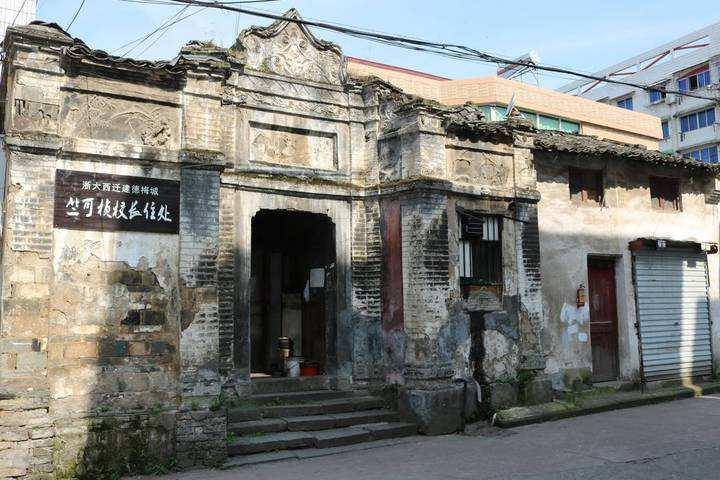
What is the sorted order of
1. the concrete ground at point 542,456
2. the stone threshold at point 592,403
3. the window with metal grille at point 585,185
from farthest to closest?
the window with metal grille at point 585,185
the stone threshold at point 592,403
the concrete ground at point 542,456

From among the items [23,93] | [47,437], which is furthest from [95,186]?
[47,437]

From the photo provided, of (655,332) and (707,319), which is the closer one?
(655,332)

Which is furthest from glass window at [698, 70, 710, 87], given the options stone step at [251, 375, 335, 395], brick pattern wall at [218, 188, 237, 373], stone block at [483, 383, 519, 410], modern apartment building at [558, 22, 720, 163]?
brick pattern wall at [218, 188, 237, 373]

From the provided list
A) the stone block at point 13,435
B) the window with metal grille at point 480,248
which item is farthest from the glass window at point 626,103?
the stone block at point 13,435

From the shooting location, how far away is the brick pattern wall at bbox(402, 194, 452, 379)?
395 inches

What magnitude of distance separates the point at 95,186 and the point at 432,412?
5.90m

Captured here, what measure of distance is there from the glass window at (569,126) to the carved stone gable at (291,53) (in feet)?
48.8

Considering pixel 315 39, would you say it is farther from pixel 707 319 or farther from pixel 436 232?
pixel 707 319

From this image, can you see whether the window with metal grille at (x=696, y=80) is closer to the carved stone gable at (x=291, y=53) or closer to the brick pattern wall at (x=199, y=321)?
the carved stone gable at (x=291, y=53)

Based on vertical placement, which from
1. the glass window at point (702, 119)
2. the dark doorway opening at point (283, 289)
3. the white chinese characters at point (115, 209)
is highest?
the glass window at point (702, 119)

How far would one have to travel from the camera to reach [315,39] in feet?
34.8

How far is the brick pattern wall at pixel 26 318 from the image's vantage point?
7.20 meters

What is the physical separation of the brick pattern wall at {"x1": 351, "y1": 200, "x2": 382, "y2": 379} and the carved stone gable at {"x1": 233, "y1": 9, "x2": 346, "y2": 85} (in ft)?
7.58

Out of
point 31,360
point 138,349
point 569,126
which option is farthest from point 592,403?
point 569,126
